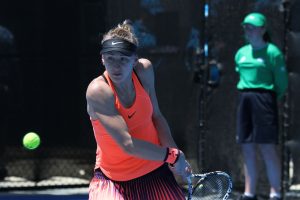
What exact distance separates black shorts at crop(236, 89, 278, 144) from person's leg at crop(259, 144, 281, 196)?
0.28 feet

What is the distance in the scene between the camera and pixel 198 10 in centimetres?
746

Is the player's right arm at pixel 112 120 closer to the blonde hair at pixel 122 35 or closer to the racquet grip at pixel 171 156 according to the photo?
the racquet grip at pixel 171 156

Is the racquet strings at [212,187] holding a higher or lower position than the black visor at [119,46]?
lower

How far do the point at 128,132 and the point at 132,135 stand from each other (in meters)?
0.10

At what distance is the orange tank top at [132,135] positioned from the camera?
3.94 metres

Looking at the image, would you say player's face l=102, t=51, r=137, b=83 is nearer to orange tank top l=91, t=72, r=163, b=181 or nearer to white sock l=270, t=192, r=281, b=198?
orange tank top l=91, t=72, r=163, b=181

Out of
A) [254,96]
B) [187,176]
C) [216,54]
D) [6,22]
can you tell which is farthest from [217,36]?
[187,176]

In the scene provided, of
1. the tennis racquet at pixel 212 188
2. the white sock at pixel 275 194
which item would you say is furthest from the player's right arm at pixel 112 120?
the white sock at pixel 275 194

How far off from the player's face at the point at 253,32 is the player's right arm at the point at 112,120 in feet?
10.4

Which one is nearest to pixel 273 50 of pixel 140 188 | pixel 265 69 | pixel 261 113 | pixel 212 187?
pixel 265 69

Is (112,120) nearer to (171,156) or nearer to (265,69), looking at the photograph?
(171,156)

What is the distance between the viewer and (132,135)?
3977 millimetres

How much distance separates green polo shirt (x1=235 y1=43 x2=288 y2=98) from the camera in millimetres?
6715

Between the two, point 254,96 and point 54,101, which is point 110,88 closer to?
point 254,96
